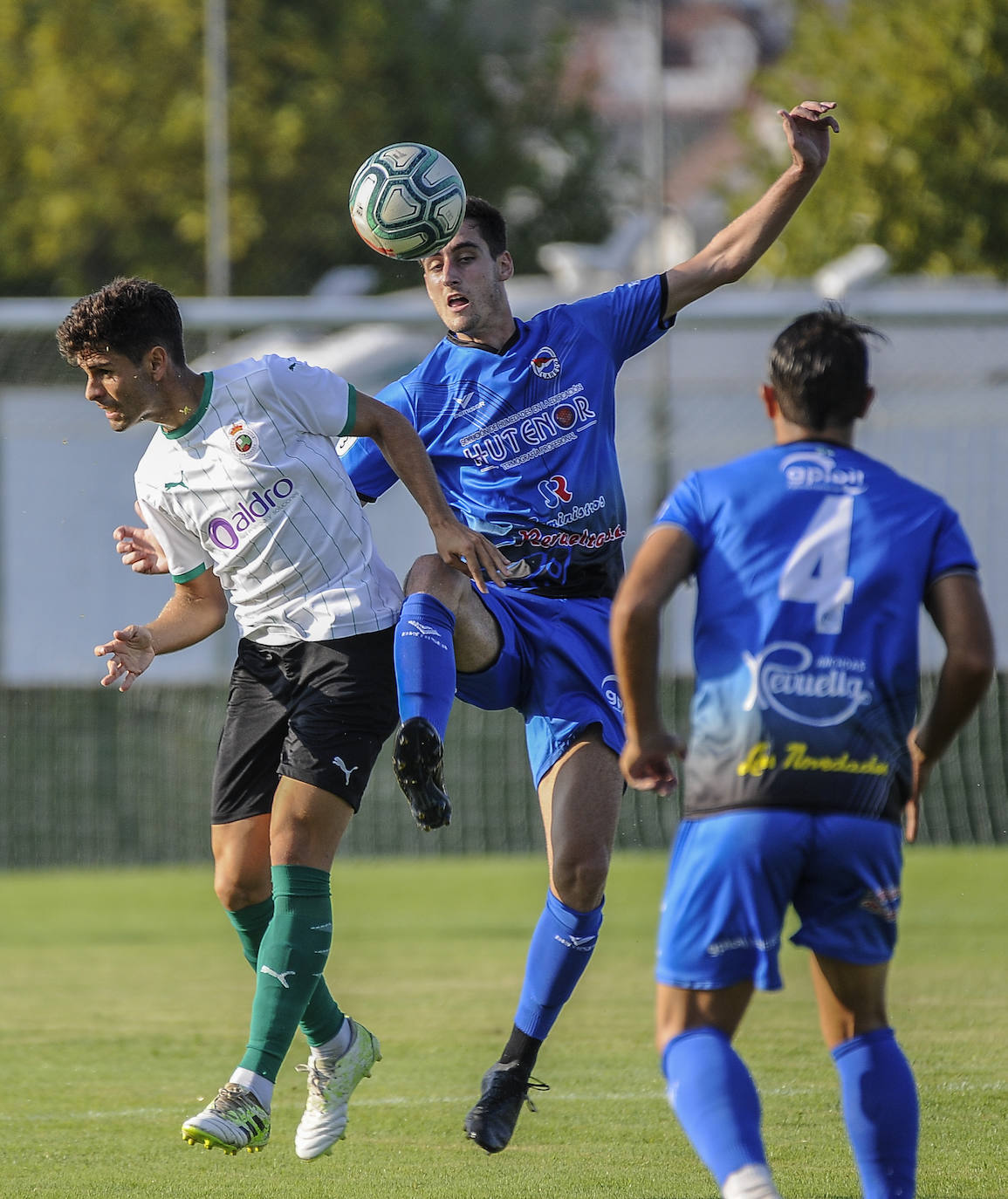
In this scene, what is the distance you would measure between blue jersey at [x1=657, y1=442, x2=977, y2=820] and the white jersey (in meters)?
1.80

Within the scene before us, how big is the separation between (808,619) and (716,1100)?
3.36 feet

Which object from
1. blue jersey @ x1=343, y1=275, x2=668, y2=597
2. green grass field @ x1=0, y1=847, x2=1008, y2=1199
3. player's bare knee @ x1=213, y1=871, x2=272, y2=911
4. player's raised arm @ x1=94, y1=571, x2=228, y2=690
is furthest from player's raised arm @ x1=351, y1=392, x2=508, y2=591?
green grass field @ x1=0, y1=847, x2=1008, y2=1199

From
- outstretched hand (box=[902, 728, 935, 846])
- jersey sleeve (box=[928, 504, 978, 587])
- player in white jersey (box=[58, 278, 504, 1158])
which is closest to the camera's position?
jersey sleeve (box=[928, 504, 978, 587])

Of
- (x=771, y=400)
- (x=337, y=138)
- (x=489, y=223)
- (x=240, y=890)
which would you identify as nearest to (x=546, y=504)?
(x=489, y=223)

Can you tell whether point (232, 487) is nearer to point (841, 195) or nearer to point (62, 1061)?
point (62, 1061)

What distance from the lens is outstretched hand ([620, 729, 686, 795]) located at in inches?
165

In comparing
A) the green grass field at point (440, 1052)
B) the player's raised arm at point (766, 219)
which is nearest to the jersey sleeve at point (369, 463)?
the player's raised arm at point (766, 219)

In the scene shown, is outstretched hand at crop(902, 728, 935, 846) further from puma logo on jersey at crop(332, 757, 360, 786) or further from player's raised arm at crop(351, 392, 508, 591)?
puma logo on jersey at crop(332, 757, 360, 786)

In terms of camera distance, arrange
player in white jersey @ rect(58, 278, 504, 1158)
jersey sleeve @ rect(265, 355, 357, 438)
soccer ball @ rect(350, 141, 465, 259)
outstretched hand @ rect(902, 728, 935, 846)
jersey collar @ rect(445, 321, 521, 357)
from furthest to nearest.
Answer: jersey collar @ rect(445, 321, 521, 357)
soccer ball @ rect(350, 141, 465, 259)
jersey sleeve @ rect(265, 355, 357, 438)
player in white jersey @ rect(58, 278, 504, 1158)
outstretched hand @ rect(902, 728, 935, 846)

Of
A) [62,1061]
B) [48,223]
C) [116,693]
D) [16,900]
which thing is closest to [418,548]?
[116,693]

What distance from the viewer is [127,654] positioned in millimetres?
5828

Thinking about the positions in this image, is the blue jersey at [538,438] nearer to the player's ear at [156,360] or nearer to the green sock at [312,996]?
the player's ear at [156,360]

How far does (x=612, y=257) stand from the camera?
15883mm

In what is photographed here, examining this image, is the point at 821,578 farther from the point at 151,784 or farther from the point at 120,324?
the point at 151,784
